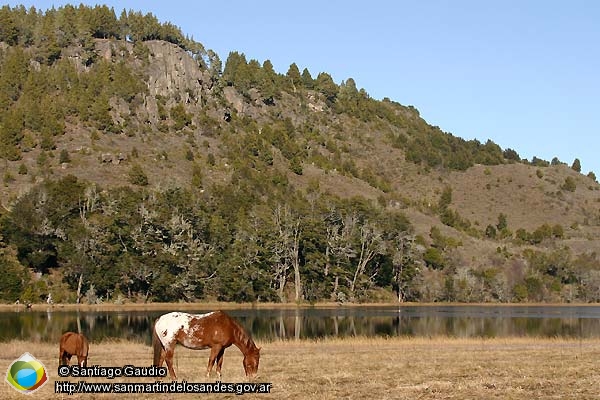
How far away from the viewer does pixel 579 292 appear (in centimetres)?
14475

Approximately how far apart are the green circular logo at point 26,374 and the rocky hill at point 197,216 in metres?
86.2

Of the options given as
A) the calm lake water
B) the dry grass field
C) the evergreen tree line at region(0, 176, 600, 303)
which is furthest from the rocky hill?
the dry grass field

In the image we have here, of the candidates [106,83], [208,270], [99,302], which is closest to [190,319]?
[99,302]

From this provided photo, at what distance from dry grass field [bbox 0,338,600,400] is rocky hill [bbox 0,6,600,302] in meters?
73.2

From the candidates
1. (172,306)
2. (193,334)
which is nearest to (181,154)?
(172,306)

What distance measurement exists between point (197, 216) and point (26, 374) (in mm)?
102102

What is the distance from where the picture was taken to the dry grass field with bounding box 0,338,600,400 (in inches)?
855

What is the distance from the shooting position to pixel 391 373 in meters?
26.7

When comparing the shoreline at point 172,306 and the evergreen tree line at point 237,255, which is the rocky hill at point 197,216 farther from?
the shoreline at point 172,306

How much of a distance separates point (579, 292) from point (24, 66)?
124 meters

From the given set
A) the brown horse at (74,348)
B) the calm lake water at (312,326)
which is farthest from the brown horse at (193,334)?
the calm lake water at (312,326)

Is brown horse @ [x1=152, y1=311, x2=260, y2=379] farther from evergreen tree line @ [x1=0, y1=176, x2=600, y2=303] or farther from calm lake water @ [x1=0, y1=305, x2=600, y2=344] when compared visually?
evergreen tree line @ [x1=0, y1=176, x2=600, y2=303]

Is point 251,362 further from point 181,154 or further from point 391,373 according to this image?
point 181,154

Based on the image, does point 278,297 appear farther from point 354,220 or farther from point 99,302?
point 99,302
